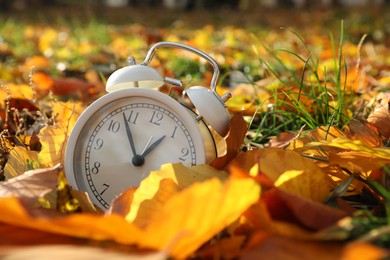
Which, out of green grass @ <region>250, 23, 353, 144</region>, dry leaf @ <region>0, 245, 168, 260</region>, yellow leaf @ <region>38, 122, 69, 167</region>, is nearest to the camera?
dry leaf @ <region>0, 245, 168, 260</region>

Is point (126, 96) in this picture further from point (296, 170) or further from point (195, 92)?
point (296, 170)

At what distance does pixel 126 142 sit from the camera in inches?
66.9

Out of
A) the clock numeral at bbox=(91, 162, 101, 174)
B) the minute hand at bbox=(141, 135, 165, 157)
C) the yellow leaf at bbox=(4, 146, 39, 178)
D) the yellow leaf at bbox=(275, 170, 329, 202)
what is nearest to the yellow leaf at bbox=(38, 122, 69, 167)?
the yellow leaf at bbox=(4, 146, 39, 178)

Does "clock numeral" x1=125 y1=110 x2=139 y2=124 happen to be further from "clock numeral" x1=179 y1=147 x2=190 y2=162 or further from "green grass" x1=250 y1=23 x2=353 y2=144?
"green grass" x1=250 y1=23 x2=353 y2=144

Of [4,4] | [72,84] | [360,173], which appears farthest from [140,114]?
[4,4]

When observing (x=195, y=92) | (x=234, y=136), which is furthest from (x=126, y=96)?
(x=234, y=136)

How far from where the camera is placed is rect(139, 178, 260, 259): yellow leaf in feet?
3.45

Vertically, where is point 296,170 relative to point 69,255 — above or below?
below

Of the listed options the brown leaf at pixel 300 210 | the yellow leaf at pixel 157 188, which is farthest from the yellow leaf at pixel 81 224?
the brown leaf at pixel 300 210

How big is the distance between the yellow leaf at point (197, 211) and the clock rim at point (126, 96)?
0.52 metres

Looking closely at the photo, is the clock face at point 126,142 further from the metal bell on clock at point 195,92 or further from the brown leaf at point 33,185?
the brown leaf at point 33,185

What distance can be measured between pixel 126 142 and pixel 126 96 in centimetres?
11

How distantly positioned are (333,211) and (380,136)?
79cm

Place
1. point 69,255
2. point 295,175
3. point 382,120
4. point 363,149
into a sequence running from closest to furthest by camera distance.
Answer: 1. point 69,255
2. point 295,175
3. point 363,149
4. point 382,120
